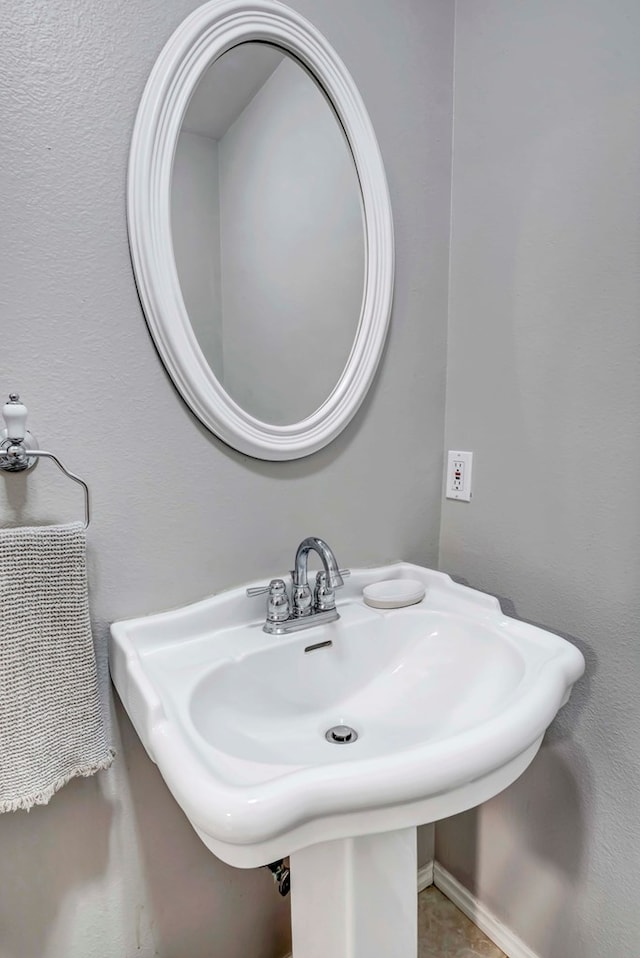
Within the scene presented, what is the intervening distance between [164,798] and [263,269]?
963 mm

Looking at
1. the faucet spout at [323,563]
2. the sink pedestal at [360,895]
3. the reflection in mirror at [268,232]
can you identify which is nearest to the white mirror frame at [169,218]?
the reflection in mirror at [268,232]

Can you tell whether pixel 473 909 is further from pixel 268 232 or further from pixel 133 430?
pixel 268 232

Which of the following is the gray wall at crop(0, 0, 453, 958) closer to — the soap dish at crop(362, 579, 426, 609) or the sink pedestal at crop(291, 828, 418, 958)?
the soap dish at crop(362, 579, 426, 609)

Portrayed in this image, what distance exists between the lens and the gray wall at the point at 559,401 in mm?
944

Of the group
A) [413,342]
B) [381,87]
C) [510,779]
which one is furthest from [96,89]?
[510,779]

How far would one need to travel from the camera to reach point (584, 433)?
1005 mm

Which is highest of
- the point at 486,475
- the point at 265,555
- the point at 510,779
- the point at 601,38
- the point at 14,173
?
the point at 601,38

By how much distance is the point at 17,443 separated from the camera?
0.77 m

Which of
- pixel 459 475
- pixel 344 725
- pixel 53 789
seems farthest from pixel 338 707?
pixel 459 475

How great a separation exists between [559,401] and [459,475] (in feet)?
0.94

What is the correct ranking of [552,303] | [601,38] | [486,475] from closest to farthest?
1. [601,38]
2. [552,303]
3. [486,475]

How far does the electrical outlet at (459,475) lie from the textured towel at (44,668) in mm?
800

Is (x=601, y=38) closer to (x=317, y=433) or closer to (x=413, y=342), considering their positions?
(x=413, y=342)

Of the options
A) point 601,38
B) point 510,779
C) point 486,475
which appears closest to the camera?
point 510,779
